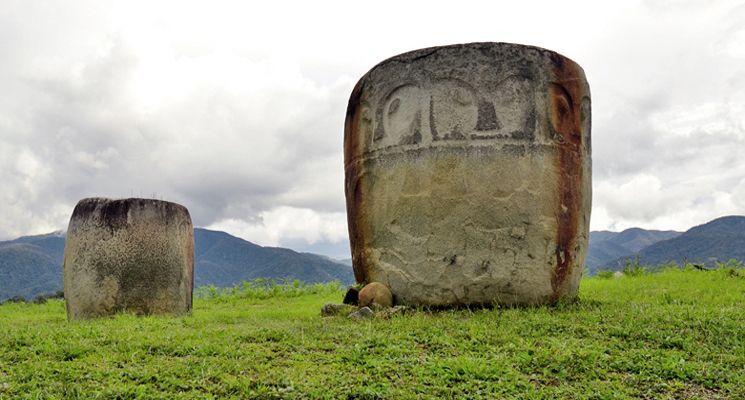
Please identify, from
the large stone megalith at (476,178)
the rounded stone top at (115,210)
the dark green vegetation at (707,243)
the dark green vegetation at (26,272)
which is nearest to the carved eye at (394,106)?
the large stone megalith at (476,178)

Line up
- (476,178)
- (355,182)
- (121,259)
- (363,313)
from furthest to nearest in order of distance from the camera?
1. (121,259)
2. (355,182)
3. (476,178)
4. (363,313)

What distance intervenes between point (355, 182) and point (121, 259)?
3821 mm

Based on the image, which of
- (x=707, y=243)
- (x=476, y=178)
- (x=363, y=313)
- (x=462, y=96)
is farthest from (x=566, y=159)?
(x=707, y=243)

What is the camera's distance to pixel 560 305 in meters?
7.65

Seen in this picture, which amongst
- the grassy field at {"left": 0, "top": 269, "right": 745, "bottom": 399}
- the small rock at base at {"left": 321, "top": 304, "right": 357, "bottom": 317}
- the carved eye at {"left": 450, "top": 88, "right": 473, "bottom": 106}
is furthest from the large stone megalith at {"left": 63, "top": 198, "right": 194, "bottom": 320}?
the carved eye at {"left": 450, "top": 88, "right": 473, "bottom": 106}

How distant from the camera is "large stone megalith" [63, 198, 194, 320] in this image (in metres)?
9.38

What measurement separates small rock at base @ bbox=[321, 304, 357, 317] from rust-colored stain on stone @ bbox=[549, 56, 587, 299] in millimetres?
2548

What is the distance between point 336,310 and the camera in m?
A: 8.03

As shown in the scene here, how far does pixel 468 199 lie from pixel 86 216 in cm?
592

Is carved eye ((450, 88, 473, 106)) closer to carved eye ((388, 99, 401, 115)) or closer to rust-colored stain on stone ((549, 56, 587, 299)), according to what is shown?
carved eye ((388, 99, 401, 115))

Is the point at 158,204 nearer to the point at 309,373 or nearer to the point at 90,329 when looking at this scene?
the point at 90,329

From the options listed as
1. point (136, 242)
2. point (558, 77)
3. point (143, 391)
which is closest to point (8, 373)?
point (143, 391)

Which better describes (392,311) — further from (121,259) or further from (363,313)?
(121,259)

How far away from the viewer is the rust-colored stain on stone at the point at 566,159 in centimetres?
777
